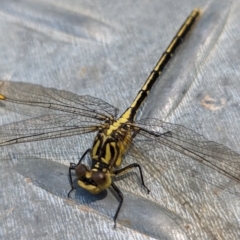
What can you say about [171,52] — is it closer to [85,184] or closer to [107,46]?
[107,46]

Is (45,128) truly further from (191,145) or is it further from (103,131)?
(191,145)

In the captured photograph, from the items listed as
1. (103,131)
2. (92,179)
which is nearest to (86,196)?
(92,179)

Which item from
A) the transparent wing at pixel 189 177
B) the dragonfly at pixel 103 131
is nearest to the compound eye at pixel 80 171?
the dragonfly at pixel 103 131

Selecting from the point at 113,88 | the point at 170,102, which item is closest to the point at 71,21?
the point at 113,88

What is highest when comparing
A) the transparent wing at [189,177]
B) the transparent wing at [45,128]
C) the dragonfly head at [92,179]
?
the transparent wing at [189,177]

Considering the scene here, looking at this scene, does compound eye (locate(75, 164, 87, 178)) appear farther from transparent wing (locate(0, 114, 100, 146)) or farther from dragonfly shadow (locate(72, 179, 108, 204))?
transparent wing (locate(0, 114, 100, 146))

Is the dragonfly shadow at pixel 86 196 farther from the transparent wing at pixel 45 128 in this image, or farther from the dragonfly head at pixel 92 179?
the transparent wing at pixel 45 128

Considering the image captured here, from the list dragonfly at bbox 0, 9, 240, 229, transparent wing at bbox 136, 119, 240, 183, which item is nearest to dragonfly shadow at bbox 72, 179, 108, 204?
dragonfly at bbox 0, 9, 240, 229
